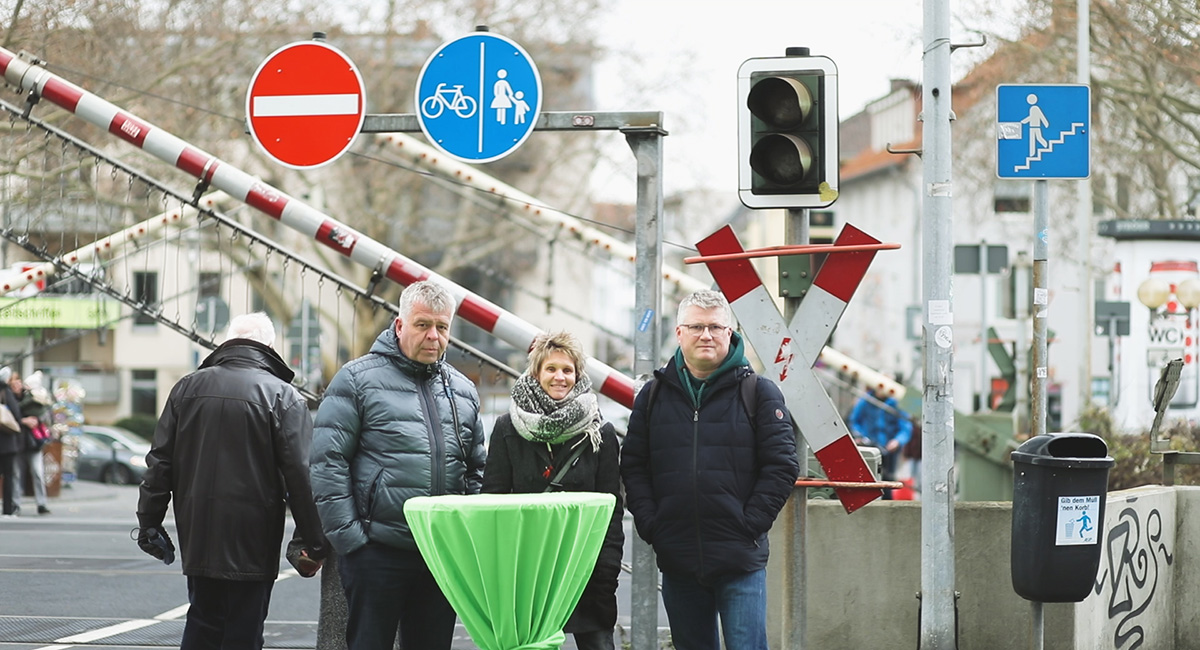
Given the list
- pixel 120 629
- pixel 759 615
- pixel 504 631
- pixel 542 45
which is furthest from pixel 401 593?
pixel 542 45

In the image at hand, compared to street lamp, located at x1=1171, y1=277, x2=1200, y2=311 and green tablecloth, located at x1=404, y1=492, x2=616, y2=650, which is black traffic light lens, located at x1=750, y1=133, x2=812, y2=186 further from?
street lamp, located at x1=1171, y1=277, x2=1200, y2=311

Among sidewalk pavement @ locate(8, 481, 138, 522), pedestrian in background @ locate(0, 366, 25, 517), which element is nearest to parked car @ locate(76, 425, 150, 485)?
sidewalk pavement @ locate(8, 481, 138, 522)

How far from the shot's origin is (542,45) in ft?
114

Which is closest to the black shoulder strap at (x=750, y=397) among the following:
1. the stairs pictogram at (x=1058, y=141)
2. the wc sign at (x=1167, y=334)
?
the stairs pictogram at (x=1058, y=141)

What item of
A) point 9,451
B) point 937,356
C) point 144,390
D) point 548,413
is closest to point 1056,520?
point 937,356

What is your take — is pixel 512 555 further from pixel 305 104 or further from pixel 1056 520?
pixel 305 104

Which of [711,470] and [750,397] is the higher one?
[750,397]

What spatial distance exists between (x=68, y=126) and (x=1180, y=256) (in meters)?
16.5

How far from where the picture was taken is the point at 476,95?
324 inches

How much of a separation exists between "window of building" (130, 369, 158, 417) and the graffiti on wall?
185 feet

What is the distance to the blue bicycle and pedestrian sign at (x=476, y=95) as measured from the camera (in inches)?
321

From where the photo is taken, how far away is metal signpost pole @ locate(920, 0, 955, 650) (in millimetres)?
7699

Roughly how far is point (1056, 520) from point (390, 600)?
2904 millimetres

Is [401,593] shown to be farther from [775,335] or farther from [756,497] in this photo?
[775,335]
